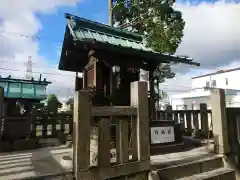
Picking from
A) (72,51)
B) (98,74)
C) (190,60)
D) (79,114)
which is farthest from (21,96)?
(190,60)

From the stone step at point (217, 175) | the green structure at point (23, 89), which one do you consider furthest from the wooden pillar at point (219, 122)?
the green structure at point (23, 89)

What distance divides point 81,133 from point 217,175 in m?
3.81

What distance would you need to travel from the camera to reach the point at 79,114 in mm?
3596

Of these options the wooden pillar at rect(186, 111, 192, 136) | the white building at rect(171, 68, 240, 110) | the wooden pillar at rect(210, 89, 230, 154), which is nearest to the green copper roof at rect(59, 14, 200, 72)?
the wooden pillar at rect(210, 89, 230, 154)

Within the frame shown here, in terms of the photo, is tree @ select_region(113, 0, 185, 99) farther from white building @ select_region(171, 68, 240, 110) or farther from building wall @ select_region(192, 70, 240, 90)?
building wall @ select_region(192, 70, 240, 90)

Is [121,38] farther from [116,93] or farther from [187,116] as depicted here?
[187,116]

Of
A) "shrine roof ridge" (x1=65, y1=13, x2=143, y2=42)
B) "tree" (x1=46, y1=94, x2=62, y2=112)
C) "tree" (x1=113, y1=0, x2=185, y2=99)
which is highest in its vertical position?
"tree" (x1=113, y1=0, x2=185, y2=99)

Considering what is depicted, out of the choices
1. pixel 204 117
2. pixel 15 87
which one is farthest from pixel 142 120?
pixel 15 87

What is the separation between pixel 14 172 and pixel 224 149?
18.6 feet

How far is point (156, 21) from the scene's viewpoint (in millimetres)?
12555

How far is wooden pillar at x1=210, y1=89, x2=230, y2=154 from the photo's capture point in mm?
5926

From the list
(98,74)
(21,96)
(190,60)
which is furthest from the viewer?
(21,96)

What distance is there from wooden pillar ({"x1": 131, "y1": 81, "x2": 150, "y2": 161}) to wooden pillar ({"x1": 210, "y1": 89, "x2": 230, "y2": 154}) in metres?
2.86

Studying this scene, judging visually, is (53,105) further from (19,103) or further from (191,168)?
(191,168)
